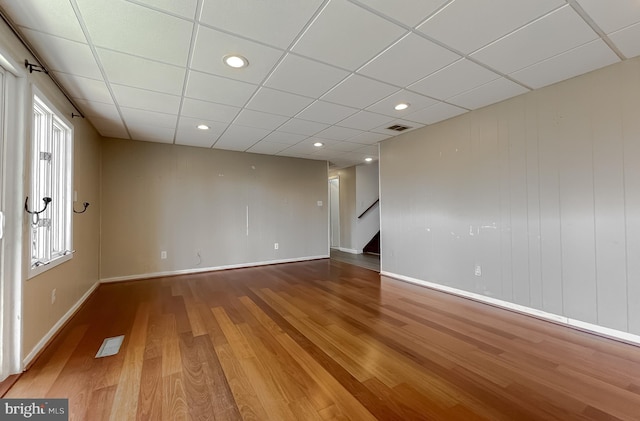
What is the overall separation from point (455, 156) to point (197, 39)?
3295mm

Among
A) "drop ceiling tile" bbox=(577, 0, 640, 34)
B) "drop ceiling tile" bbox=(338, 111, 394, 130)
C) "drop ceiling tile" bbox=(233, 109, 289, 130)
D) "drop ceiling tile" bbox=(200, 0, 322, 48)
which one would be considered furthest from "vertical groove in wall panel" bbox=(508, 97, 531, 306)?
"drop ceiling tile" bbox=(233, 109, 289, 130)

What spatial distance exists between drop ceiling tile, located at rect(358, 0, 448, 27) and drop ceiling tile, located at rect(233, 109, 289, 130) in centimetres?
202

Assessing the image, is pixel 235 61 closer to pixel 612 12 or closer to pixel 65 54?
pixel 65 54

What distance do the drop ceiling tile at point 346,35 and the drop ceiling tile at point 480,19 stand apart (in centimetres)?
27

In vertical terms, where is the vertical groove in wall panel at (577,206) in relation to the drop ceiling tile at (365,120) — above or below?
below

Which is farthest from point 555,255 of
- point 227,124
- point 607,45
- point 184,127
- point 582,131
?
point 184,127

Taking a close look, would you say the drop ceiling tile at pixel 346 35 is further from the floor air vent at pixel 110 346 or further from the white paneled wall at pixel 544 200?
the floor air vent at pixel 110 346

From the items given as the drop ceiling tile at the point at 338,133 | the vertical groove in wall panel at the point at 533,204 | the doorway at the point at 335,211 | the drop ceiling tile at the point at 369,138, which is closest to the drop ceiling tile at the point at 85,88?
the drop ceiling tile at the point at 338,133

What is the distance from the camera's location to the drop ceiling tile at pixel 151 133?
388cm

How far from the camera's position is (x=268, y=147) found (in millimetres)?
5148

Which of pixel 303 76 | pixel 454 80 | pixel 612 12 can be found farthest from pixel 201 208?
pixel 612 12

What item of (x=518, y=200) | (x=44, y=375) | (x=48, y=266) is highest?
(x=518, y=200)

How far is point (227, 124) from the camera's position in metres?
3.79

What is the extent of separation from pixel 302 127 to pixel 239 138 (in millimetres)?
1238
